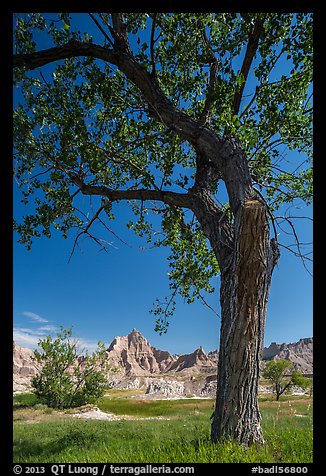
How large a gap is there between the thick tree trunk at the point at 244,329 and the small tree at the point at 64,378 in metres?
15.0

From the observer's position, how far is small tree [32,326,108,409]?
17422 mm

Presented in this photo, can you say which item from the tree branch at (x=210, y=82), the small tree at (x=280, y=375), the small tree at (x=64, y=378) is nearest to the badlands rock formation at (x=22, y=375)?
the small tree at (x=64, y=378)

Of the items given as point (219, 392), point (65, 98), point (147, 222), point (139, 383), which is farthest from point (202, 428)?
point (139, 383)

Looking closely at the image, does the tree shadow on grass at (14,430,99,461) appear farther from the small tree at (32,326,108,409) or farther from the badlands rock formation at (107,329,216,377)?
the badlands rock formation at (107,329,216,377)

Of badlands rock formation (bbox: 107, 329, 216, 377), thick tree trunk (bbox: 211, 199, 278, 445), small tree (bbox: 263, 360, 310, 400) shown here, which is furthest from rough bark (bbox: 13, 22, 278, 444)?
badlands rock formation (bbox: 107, 329, 216, 377)

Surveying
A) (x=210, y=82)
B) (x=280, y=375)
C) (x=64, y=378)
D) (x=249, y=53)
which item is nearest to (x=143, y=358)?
(x=280, y=375)

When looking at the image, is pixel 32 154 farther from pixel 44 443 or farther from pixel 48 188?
pixel 44 443

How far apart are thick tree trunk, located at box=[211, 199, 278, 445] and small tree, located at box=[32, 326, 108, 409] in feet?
49.1

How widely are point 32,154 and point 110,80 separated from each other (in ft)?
8.31

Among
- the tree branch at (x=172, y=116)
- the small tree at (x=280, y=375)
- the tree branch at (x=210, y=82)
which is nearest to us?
the tree branch at (x=172, y=116)

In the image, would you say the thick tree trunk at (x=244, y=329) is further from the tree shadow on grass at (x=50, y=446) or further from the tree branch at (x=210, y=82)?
the tree branch at (x=210, y=82)

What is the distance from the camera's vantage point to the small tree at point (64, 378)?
Answer: 1742cm

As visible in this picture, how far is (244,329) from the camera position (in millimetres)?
4027

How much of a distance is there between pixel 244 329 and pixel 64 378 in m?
16.9
